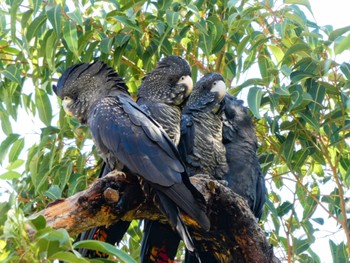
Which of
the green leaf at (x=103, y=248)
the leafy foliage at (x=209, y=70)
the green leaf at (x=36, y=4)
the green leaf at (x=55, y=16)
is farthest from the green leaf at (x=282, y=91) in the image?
the green leaf at (x=103, y=248)

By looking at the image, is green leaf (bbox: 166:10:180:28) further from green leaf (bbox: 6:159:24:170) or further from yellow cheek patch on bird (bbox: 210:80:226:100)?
green leaf (bbox: 6:159:24:170)

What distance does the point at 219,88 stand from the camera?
3.43 m

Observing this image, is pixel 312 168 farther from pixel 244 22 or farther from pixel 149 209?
pixel 149 209

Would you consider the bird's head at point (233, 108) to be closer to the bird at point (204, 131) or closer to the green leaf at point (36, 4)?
the bird at point (204, 131)

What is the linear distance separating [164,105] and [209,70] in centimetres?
77

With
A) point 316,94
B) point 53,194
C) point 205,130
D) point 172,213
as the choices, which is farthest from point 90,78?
point 316,94

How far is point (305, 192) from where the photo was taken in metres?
3.76

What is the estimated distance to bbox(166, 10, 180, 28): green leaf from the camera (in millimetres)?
3103

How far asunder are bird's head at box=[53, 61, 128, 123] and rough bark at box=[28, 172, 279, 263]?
0.53 meters

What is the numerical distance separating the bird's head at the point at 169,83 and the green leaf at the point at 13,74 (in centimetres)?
53

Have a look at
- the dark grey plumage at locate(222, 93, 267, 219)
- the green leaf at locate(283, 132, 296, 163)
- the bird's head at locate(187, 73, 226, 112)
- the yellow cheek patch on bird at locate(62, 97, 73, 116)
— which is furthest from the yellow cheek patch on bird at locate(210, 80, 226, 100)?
the yellow cheek patch on bird at locate(62, 97, 73, 116)

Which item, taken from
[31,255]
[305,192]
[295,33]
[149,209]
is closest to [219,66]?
Answer: [295,33]

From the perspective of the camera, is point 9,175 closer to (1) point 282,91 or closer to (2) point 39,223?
(1) point 282,91

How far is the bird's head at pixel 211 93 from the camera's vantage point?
11.3 feet
